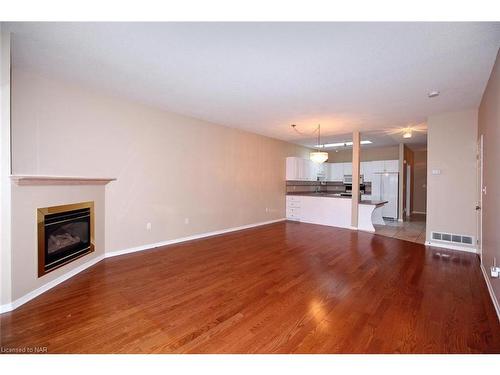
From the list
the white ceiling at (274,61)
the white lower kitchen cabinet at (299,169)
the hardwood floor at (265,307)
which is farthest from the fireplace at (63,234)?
the white lower kitchen cabinet at (299,169)

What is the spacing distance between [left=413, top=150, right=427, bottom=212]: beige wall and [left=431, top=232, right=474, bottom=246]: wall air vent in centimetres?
602

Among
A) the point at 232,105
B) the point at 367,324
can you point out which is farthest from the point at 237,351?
the point at 232,105

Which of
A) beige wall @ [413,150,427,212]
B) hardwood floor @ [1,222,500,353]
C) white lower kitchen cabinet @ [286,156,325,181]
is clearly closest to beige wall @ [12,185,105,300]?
hardwood floor @ [1,222,500,353]

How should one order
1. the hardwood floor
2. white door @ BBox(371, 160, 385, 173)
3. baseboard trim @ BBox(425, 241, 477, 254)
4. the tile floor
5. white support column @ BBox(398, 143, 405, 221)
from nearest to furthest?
the hardwood floor < baseboard trim @ BBox(425, 241, 477, 254) < the tile floor < white support column @ BBox(398, 143, 405, 221) < white door @ BBox(371, 160, 385, 173)

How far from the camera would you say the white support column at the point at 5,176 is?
6.83 feet

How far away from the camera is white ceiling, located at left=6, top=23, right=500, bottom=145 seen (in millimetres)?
2043

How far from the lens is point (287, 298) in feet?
8.06

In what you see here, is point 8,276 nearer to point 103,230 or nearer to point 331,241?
point 103,230

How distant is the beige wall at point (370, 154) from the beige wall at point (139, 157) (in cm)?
464

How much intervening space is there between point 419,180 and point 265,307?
1028 centimetres

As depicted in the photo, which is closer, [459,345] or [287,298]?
[459,345]

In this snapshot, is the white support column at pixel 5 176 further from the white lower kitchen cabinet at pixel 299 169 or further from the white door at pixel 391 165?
the white door at pixel 391 165

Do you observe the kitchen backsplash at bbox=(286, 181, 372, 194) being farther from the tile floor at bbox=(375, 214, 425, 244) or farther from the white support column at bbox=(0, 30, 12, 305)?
the white support column at bbox=(0, 30, 12, 305)
